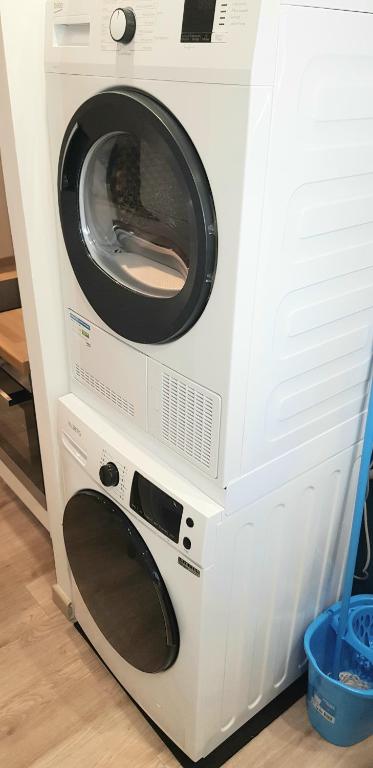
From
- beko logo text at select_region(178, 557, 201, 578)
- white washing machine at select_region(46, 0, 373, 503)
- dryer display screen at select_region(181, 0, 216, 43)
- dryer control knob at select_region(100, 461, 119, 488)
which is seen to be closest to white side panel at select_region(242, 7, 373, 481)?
white washing machine at select_region(46, 0, 373, 503)

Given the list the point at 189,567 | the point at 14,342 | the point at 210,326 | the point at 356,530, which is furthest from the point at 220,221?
the point at 14,342

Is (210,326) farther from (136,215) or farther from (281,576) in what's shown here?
(281,576)

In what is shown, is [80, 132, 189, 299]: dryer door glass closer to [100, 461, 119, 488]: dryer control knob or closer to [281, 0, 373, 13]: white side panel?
[281, 0, 373, 13]: white side panel

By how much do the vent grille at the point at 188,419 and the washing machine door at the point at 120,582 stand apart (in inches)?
10.4

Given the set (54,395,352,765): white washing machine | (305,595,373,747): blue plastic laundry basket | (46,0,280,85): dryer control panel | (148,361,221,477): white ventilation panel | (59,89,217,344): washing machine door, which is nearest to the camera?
(46,0,280,85): dryer control panel

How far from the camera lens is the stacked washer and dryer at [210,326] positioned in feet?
2.97

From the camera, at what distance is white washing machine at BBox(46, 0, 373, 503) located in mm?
881

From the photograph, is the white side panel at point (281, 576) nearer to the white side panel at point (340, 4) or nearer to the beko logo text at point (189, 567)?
the beko logo text at point (189, 567)

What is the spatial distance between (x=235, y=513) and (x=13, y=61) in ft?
3.17

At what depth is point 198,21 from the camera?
883 mm

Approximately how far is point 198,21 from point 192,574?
37.0 inches

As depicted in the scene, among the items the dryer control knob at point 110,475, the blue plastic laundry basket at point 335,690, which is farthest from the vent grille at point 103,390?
the blue plastic laundry basket at point 335,690

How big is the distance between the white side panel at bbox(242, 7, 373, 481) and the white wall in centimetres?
59

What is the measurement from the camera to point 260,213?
927 millimetres
